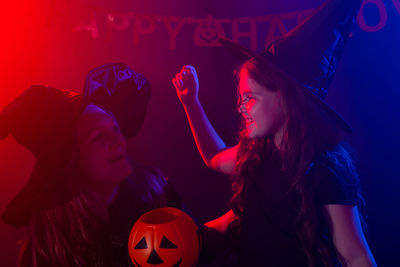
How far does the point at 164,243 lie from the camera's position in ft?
4.00

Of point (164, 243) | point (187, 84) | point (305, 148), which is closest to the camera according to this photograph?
point (164, 243)

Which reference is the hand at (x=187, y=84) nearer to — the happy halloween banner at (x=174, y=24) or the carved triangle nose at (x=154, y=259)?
the happy halloween banner at (x=174, y=24)

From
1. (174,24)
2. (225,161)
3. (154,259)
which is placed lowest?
(154,259)

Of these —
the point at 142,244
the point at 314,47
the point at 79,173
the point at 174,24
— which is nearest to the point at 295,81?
the point at 314,47

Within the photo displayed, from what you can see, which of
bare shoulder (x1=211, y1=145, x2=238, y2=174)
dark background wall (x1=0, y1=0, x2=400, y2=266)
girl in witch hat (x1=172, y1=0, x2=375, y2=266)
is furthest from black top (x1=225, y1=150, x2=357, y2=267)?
dark background wall (x1=0, y1=0, x2=400, y2=266)

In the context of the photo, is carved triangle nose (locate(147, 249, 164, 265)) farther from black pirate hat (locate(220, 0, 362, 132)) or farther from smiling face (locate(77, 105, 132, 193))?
black pirate hat (locate(220, 0, 362, 132))

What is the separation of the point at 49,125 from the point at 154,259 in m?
0.74

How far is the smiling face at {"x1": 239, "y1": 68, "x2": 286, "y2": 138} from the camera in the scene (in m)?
1.39

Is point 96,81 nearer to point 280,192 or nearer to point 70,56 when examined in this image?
point 70,56

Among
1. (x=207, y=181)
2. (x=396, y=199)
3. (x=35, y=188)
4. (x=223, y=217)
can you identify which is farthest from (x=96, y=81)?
(x=396, y=199)

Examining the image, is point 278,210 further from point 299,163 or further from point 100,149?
point 100,149

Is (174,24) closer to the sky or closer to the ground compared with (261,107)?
closer to the sky

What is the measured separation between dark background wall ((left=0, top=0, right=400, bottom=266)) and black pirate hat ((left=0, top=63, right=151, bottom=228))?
185 mm

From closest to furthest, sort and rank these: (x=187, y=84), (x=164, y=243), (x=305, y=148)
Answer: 1. (x=164, y=243)
2. (x=305, y=148)
3. (x=187, y=84)
